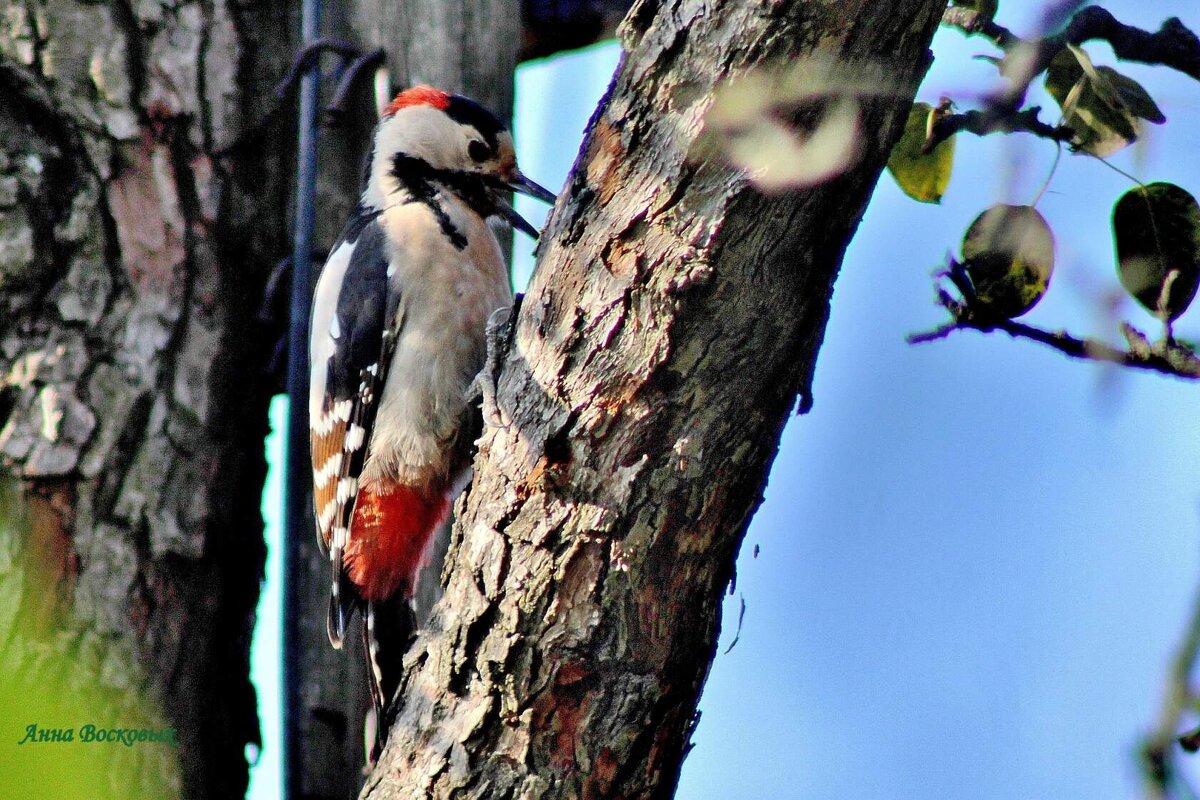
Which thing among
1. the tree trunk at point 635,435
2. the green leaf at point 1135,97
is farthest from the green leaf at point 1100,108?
the tree trunk at point 635,435

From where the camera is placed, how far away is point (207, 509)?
268cm

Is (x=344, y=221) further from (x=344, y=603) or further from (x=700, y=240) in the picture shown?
(x=700, y=240)

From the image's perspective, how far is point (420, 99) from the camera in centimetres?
284

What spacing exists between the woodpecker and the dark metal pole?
50mm

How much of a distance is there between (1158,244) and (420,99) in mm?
1745

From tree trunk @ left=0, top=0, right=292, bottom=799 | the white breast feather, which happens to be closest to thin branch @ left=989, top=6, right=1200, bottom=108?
the white breast feather

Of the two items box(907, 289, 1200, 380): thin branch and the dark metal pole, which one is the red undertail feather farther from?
box(907, 289, 1200, 380): thin branch

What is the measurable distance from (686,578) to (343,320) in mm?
1299

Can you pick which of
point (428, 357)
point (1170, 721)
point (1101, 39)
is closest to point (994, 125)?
point (1101, 39)

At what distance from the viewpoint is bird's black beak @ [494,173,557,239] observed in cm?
293

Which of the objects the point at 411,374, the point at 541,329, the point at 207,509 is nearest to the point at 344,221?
the point at 411,374

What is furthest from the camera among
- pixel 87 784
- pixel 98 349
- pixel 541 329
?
pixel 98 349

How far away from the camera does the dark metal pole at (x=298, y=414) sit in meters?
2.63

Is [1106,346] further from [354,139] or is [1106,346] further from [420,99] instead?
[354,139]
